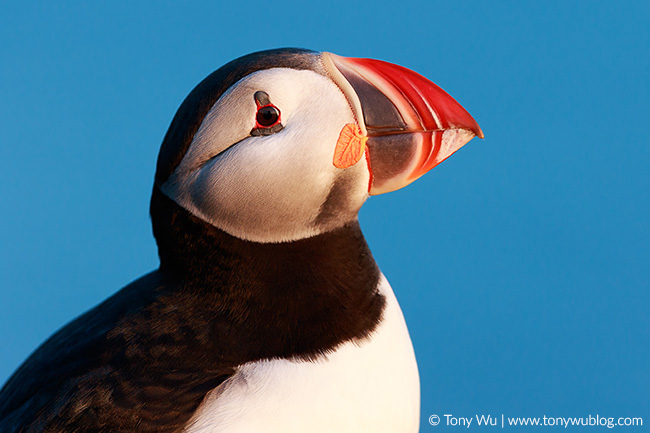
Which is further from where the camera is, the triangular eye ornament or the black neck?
the black neck

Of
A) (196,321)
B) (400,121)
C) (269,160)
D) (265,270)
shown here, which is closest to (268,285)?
(265,270)

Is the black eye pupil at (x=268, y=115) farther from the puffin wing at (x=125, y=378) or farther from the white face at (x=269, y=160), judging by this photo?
the puffin wing at (x=125, y=378)

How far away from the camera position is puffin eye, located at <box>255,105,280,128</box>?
1.64 meters

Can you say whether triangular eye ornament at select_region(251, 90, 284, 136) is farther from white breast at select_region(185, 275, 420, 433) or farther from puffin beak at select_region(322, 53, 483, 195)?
white breast at select_region(185, 275, 420, 433)

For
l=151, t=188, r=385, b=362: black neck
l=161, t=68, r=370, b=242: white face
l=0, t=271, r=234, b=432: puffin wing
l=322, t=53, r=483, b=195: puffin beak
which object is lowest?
l=0, t=271, r=234, b=432: puffin wing

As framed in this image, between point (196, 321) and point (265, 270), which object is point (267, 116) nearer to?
point (265, 270)

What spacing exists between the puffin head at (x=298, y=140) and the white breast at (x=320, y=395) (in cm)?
30

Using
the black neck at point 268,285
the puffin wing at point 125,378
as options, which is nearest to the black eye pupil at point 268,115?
the black neck at point 268,285

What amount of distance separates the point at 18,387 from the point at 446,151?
3.97 feet

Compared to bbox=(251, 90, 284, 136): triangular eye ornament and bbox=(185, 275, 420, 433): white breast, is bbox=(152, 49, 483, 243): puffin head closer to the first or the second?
bbox=(251, 90, 284, 136): triangular eye ornament

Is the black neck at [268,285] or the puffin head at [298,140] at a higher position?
the puffin head at [298,140]

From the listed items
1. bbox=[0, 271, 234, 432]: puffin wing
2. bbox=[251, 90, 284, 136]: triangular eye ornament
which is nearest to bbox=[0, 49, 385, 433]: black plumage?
bbox=[0, 271, 234, 432]: puffin wing

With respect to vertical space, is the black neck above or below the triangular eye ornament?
below

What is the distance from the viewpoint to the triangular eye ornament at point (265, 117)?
5.36 ft
